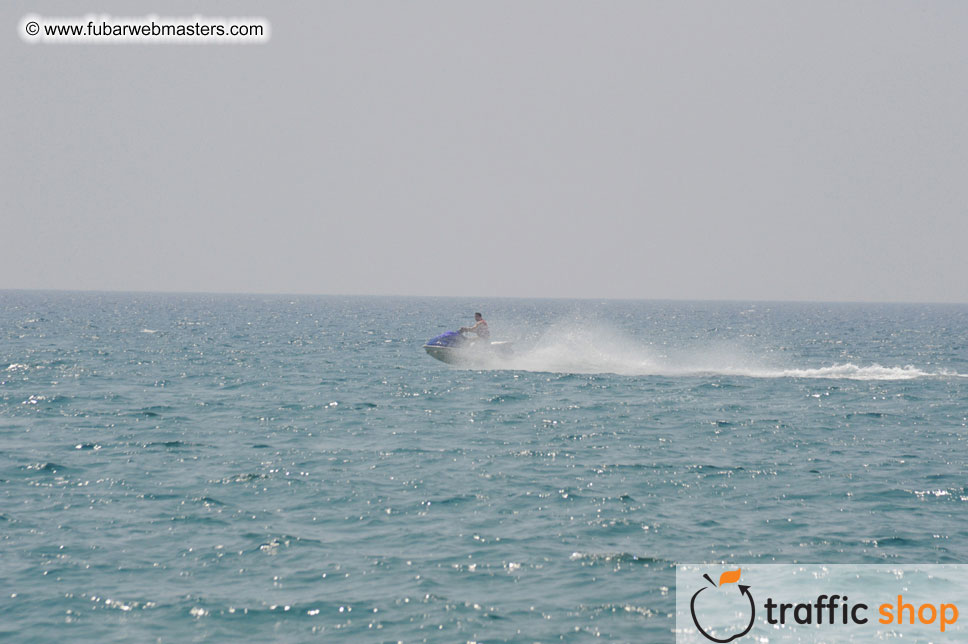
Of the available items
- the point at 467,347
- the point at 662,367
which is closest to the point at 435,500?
the point at 467,347

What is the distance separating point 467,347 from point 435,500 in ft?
74.8

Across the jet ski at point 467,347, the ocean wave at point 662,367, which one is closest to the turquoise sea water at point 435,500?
the jet ski at point 467,347

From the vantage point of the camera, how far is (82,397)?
31.8m

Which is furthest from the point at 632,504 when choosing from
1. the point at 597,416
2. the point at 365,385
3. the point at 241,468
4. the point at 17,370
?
the point at 17,370

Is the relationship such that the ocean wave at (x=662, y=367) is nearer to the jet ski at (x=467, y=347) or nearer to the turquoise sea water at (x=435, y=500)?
the jet ski at (x=467, y=347)

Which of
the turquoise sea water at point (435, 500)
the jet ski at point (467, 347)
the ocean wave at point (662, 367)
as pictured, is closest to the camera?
the turquoise sea water at point (435, 500)

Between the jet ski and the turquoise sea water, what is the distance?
111 inches

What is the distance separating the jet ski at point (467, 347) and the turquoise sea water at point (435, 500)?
282 cm

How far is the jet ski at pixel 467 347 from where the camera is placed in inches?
1543

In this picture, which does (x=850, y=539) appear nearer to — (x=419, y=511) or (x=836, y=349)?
(x=419, y=511)

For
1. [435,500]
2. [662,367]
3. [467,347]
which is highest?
[467,347]

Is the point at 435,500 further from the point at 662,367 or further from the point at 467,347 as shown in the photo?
the point at 662,367

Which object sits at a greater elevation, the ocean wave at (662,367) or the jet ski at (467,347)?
the jet ski at (467,347)

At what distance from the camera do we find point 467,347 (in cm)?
3938
